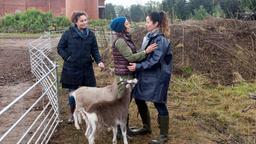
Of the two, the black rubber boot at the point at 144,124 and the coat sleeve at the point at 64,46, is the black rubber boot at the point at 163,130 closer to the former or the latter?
the black rubber boot at the point at 144,124

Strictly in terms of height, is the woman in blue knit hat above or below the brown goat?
above

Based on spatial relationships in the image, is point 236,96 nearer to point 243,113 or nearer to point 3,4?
point 243,113

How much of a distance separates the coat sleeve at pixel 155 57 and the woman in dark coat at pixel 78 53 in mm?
976

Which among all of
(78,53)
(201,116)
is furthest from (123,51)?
(201,116)

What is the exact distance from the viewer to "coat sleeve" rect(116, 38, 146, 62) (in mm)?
5832

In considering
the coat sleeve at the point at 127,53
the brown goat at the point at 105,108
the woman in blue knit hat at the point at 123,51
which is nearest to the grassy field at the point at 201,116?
the brown goat at the point at 105,108

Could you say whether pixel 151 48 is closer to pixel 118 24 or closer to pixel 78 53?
pixel 118 24

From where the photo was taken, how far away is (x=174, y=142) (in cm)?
652

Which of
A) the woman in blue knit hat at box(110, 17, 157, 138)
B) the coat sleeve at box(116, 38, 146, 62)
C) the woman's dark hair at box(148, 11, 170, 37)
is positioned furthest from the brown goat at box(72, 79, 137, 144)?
the woman's dark hair at box(148, 11, 170, 37)

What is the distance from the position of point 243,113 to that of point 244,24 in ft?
22.1

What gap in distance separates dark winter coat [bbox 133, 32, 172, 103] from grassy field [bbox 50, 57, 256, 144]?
839 millimetres

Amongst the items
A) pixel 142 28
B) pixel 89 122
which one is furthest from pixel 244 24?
pixel 89 122

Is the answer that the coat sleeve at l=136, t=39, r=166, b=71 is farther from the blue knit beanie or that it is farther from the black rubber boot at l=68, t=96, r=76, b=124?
the black rubber boot at l=68, t=96, r=76, b=124

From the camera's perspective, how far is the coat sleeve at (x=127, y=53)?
5.83 meters
